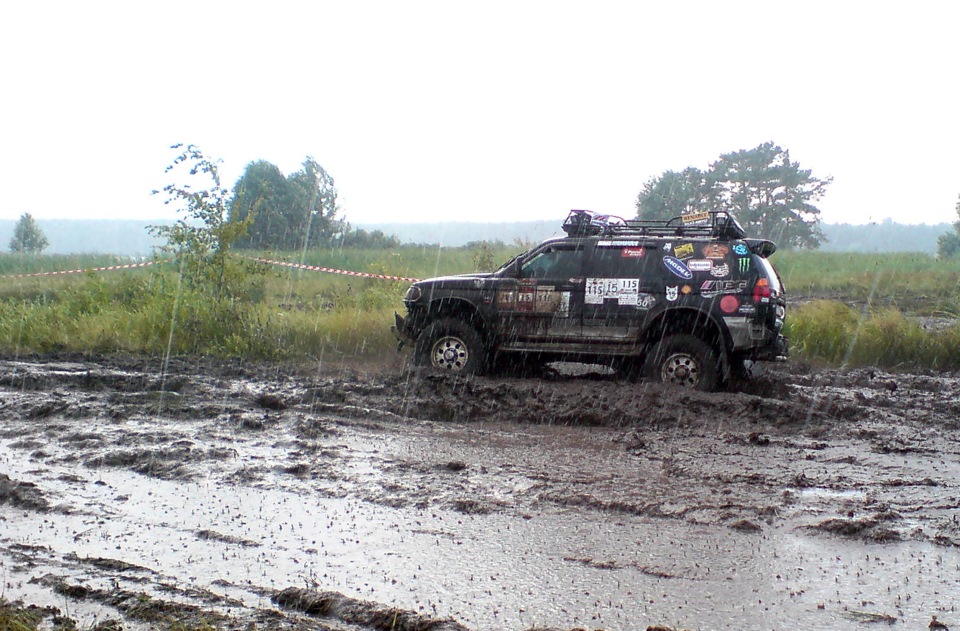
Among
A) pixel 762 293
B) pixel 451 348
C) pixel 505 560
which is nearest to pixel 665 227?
pixel 762 293

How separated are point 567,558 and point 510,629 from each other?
3.11 feet

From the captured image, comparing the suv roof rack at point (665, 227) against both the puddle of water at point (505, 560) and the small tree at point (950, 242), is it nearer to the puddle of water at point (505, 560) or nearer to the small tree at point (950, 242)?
the puddle of water at point (505, 560)

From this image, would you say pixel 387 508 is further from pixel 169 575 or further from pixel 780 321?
pixel 780 321

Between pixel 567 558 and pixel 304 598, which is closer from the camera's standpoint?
pixel 304 598

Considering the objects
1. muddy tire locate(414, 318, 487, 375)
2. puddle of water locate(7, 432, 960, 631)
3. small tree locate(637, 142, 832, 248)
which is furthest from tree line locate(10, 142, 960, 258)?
puddle of water locate(7, 432, 960, 631)

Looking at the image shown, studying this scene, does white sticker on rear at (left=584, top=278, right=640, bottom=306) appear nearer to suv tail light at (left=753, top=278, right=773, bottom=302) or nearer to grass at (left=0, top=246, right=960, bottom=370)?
suv tail light at (left=753, top=278, right=773, bottom=302)

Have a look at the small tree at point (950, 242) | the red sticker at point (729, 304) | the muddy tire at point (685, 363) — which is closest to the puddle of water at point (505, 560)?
Result: the muddy tire at point (685, 363)

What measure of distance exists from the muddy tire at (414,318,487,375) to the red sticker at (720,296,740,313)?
2841 millimetres

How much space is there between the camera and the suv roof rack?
10570 mm

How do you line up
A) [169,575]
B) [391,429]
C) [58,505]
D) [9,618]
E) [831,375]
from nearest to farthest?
[9,618] → [169,575] → [58,505] → [391,429] → [831,375]

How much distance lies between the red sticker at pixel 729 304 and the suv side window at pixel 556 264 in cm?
171

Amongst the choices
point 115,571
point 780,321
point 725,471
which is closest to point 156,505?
point 115,571

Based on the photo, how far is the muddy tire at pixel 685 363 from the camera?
10211 mm

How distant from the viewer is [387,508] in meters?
5.89
